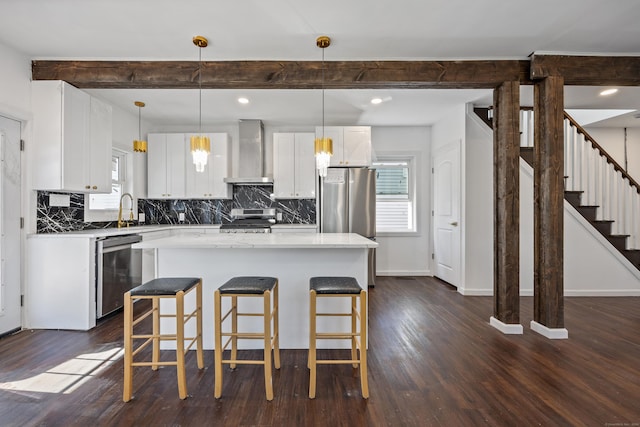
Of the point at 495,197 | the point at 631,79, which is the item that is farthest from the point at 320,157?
the point at 631,79

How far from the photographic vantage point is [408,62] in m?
2.98

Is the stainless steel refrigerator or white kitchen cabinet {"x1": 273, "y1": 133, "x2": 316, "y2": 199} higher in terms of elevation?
white kitchen cabinet {"x1": 273, "y1": 133, "x2": 316, "y2": 199}

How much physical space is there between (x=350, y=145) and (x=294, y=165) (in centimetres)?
92

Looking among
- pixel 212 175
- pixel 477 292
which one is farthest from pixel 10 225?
pixel 477 292

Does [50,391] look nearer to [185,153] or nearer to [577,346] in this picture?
[185,153]

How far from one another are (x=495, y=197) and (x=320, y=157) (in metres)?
1.83

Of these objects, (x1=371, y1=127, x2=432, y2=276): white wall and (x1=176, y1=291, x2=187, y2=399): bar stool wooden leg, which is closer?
(x1=176, y1=291, x2=187, y2=399): bar stool wooden leg

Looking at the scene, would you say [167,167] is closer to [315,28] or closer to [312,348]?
[315,28]

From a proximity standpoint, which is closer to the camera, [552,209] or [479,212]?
[552,209]

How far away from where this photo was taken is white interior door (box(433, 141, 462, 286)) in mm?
4426

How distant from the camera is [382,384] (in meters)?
2.07

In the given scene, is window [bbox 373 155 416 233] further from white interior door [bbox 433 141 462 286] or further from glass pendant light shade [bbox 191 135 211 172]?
glass pendant light shade [bbox 191 135 211 172]

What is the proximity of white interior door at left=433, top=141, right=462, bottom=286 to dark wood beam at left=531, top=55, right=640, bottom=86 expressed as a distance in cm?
151

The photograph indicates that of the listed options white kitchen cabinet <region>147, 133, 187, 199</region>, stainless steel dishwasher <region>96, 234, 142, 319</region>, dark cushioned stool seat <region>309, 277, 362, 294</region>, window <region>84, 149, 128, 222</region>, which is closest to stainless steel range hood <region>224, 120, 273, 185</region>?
white kitchen cabinet <region>147, 133, 187, 199</region>
